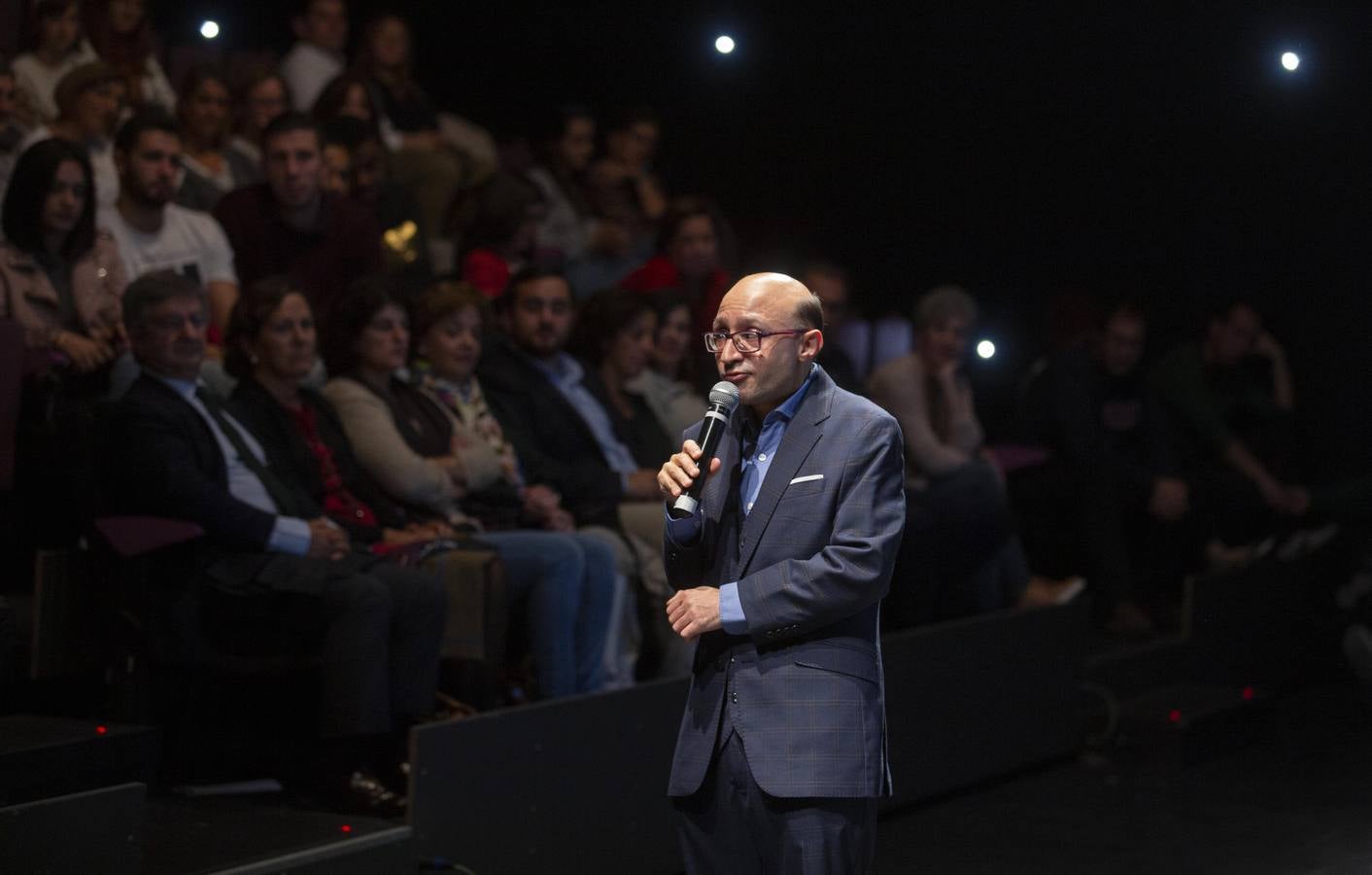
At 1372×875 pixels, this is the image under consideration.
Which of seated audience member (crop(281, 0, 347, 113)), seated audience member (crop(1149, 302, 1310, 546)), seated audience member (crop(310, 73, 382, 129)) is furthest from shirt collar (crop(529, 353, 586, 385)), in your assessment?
seated audience member (crop(1149, 302, 1310, 546))

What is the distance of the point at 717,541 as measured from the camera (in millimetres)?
2580

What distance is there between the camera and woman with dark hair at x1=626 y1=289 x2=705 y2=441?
16.4 feet

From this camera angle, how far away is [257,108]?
5.74 m

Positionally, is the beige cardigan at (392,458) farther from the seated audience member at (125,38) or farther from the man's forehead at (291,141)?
the seated audience member at (125,38)

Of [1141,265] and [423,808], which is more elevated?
[1141,265]

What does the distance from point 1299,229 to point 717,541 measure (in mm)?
4460

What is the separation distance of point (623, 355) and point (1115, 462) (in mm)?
2017

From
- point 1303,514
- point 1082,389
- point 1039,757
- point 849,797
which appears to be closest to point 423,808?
point 849,797

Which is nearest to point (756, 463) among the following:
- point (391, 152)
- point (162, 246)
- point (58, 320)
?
point (58, 320)

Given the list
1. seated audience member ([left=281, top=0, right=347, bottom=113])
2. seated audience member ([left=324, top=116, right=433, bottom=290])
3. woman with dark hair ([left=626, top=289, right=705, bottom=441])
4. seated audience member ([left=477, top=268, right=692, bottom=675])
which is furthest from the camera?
seated audience member ([left=281, top=0, right=347, bottom=113])

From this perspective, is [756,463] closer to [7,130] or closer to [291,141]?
[291,141]

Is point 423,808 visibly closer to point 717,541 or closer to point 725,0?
point 717,541

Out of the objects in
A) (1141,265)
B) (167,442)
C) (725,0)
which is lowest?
(167,442)

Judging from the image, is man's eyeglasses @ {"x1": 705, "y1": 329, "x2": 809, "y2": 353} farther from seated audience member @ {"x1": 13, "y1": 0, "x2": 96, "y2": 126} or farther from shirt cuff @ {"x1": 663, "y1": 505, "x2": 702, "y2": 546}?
seated audience member @ {"x1": 13, "y1": 0, "x2": 96, "y2": 126}
